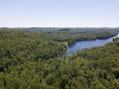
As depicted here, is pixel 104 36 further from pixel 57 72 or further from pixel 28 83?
pixel 28 83

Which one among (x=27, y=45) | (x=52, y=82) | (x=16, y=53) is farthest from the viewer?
(x=27, y=45)

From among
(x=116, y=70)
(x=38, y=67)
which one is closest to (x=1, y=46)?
(x=38, y=67)

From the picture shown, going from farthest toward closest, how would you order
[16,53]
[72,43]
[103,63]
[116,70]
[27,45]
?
[72,43], [27,45], [16,53], [103,63], [116,70]

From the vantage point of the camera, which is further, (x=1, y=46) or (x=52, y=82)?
(x=1, y=46)

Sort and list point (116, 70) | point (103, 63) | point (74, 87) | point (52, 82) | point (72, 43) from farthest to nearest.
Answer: point (72, 43) → point (103, 63) → point (116, 70) → point (52, 82) → point (74, 87)

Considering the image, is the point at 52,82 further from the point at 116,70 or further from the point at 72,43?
the point at 72,43

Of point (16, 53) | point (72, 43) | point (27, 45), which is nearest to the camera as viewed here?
point (16, 53)

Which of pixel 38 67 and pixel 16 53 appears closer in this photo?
pixel 38 67

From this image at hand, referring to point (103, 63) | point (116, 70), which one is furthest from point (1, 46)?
point (116, 70)
